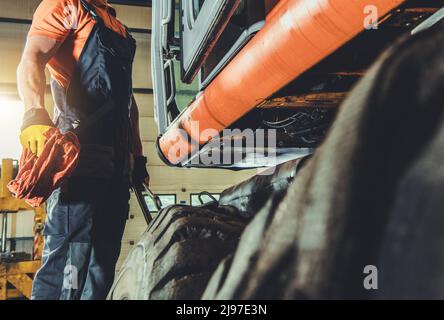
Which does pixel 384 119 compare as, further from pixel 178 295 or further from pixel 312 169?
pixel 178 295

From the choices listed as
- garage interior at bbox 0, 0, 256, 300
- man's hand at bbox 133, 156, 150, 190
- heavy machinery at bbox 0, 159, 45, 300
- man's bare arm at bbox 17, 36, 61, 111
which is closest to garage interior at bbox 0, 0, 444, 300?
man's hand at bbox 133, 156, 150, 190

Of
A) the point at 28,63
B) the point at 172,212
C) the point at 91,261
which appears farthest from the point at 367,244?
the point at 28,63

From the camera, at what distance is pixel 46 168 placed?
43.1 inches

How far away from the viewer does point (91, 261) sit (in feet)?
4.15

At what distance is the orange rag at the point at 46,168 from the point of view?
1092 millimetres

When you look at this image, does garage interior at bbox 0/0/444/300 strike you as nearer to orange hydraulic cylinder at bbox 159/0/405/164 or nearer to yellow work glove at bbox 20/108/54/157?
orange hydraulic cylinder at bbox 159/0/405/164

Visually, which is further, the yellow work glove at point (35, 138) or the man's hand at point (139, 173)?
the man's hand at point (139, 173)

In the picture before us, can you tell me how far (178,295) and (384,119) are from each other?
1.26ft

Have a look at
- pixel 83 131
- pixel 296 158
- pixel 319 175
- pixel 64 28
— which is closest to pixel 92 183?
pixel 83 131

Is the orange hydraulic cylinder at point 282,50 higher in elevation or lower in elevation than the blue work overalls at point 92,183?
higher

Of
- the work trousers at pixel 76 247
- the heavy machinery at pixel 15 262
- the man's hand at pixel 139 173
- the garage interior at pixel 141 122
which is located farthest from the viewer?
the garage interior at pixel 141 122

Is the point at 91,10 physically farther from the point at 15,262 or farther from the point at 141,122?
the point at 141,122

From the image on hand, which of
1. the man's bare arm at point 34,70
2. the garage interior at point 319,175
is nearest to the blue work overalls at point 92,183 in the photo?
the man's bare arm at point 34,70

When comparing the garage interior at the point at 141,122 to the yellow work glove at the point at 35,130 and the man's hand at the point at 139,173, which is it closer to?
the man's hand at the point at 139,173
